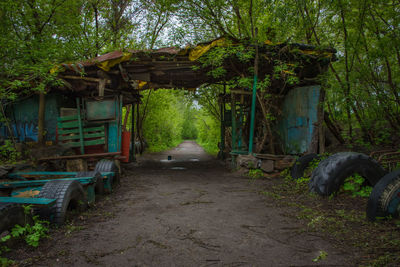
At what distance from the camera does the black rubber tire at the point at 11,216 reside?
7.47ft

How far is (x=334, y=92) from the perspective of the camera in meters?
6.31

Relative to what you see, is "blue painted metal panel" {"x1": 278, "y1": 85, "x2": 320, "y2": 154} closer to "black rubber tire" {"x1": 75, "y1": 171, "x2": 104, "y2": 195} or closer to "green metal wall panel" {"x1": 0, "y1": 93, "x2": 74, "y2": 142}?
"black rubber tire" {"x1": 75, "y1": 171, "x2": 104, "y2": 195}

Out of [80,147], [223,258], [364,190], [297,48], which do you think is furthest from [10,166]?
[297,48]

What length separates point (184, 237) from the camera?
2773 millimetres

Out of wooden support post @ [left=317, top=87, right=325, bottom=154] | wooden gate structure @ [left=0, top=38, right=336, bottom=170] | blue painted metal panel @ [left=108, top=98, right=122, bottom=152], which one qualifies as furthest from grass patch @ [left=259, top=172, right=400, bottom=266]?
blue painted metal panel @ [left=108, top=98, right=122, bottom=152]

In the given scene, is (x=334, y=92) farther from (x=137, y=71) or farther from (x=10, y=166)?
(x=10, y=166)

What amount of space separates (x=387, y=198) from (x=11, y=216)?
164 inches

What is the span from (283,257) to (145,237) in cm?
153

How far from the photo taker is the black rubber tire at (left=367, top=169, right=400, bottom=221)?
282cm

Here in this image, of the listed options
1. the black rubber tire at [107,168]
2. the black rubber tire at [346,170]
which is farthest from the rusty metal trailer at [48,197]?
the black rubber tire at [346,170]

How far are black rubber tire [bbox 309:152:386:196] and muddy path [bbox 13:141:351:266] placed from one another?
990mm

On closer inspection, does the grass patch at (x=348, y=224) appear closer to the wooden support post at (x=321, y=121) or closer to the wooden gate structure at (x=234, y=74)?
the wooden support post at (x=321, y=121)

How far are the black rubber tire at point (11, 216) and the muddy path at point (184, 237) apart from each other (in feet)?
0.94

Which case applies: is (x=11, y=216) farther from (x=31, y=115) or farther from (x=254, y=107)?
(x=31, y=115)
